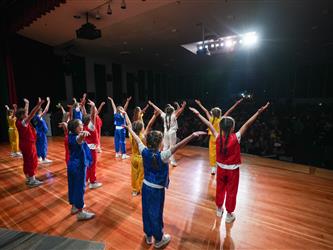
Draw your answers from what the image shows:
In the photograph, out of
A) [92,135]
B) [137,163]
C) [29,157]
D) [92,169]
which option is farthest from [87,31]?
[137,163]

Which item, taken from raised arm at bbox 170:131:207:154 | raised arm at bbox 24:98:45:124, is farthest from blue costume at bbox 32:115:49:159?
raised arm at bbox 170:131:207:154

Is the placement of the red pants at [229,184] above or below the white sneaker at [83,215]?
above

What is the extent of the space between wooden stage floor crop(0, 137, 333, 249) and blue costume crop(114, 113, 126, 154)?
971mm

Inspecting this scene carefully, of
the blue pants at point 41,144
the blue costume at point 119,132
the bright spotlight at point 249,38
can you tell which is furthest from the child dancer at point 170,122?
the bright spotlight at point 249,38

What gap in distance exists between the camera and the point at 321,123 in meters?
8.37

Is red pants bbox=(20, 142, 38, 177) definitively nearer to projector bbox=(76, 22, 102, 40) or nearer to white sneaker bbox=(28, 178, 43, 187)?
white sneaker bbox=(28, 178, 43, 187)

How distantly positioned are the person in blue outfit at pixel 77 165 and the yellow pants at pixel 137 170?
840 mm

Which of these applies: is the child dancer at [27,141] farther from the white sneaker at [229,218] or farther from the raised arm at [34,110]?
the white sneaker at [229,218]

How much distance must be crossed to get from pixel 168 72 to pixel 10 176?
16.5 metres

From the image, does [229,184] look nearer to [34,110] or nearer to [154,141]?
[154,141]

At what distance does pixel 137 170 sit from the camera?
3.54 m

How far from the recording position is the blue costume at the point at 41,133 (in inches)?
203

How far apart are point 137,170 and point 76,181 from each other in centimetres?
100

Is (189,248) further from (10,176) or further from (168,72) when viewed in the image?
(168,72)
